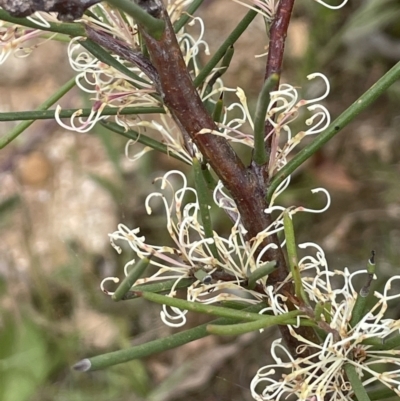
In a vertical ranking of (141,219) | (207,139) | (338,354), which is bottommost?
(141,219)

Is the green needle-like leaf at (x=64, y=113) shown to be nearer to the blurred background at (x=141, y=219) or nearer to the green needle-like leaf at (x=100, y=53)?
the green needle-like leaf at (x=100, y=53)

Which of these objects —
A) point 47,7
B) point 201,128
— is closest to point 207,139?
point 201,128

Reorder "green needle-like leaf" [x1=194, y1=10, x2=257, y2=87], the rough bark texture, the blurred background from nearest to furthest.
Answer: the rough bark texture, "green needle-like leaf" [x1=194, y1=10, x2=257, y2=87], the blurred background

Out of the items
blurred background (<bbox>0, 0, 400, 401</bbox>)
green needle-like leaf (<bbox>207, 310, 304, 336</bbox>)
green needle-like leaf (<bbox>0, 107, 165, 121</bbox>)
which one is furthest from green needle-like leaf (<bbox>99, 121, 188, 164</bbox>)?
blurred background (<bbox>0, 0, 400, 401</bbox>)

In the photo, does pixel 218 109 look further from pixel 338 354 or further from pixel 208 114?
pixel 338 354

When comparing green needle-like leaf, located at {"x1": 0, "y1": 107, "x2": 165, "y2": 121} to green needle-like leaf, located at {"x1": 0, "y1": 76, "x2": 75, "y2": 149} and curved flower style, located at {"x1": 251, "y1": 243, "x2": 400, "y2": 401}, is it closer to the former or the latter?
green needle-like leaf, located at {"x1": 0, "y1": 76, "x2": 75, "y2": 149}

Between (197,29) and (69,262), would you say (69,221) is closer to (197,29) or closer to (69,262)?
(69,262)

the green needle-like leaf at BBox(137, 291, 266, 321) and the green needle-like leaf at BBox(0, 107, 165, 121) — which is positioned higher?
the green needle-like leaf at BBox(0, 107, 165, 121)
